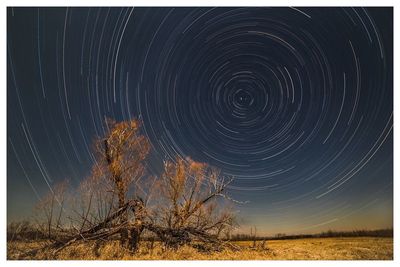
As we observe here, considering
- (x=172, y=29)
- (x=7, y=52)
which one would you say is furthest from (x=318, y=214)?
(x=7, y=52)

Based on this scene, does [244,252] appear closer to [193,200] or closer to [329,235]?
Result: [193,200]

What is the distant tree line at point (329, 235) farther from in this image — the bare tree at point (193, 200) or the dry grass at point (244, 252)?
the bare tree at point (193, 200)

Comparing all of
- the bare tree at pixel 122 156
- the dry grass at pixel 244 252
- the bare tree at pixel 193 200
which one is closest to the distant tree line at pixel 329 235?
the dry grass at pixel 244 252

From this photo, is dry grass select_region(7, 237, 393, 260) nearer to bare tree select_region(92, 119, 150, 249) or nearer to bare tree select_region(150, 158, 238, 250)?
bare tree select_region(150, 158, 238, 250)

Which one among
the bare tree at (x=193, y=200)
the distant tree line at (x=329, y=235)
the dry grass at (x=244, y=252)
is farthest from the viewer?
the bare tree at (x=193, y=200)

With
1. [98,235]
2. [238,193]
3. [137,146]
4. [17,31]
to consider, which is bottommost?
[98,235]

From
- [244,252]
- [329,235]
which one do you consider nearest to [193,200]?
[244,252]

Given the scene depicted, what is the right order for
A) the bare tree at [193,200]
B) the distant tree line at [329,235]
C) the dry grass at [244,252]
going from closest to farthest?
the dry grass at [244,252] → the distant tree line at [329,235] → the bare tree at [193,200]

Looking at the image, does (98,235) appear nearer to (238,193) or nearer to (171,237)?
(171,237)
